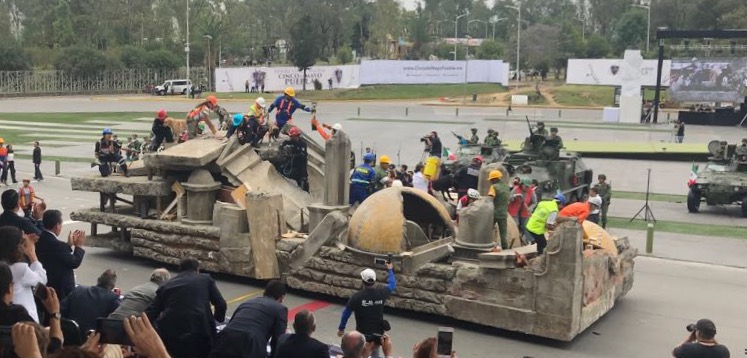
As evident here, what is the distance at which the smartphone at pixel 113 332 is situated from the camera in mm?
5312

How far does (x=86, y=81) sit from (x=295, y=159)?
6051 cm

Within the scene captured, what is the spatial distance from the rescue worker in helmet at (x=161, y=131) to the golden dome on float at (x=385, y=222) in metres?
5.38

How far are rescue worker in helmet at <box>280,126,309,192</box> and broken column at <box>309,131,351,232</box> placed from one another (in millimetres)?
2622

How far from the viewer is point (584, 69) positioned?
73562 millimetres

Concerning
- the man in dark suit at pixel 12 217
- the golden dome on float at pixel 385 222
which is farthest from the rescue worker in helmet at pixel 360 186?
the man in dark suit at pixel 12 217

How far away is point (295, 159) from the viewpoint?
14328 millimetres

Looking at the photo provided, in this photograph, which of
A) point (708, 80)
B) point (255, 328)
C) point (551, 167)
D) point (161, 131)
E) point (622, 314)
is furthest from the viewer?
point (708, 80)

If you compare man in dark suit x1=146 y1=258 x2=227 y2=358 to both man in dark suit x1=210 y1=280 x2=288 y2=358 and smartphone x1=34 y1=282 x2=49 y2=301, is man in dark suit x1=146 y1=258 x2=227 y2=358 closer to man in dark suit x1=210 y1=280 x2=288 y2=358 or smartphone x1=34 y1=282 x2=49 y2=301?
man in dark suit x1=210 y1=280 x2=288 y2=358

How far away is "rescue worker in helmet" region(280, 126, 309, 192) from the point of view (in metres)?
14.3

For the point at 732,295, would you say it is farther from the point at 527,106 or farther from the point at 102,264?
the point at 527,106

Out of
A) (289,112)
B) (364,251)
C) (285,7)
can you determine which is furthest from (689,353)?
(285,7)

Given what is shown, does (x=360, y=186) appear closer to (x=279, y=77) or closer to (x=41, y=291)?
(x=41, y=291)

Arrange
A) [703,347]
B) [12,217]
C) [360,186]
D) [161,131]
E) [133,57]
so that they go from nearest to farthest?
[703,347]
[12,217]
[360,186]
[161,131]
[133,57]

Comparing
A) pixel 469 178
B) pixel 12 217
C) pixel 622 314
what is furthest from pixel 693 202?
pixel 12 217
